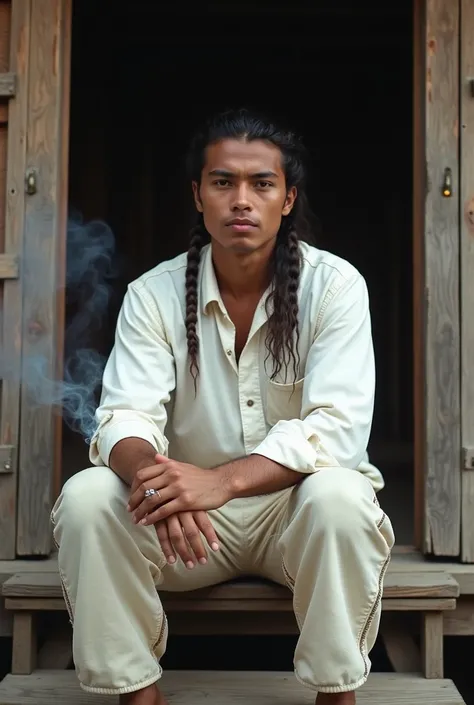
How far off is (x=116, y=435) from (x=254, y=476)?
373 mm

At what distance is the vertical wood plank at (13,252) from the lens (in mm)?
2846

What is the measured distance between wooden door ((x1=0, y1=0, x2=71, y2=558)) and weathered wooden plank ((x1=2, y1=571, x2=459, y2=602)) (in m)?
0.32

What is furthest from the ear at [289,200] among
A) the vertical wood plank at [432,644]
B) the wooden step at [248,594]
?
the vertical wood plank at [432,644]

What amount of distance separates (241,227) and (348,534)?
93cm

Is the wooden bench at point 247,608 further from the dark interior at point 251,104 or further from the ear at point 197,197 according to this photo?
the dark interior at point 251,104

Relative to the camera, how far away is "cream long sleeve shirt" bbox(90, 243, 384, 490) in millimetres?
2271

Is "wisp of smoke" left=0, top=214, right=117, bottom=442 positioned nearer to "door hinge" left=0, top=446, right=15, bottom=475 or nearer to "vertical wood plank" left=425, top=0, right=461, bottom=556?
"door hinge" left=0, top=446, right=15, bottom=475

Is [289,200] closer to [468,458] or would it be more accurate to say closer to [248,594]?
[468,458]

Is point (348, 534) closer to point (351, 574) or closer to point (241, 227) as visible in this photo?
point (351, 574)

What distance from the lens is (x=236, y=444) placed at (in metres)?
2.49

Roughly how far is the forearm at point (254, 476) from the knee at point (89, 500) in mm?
258

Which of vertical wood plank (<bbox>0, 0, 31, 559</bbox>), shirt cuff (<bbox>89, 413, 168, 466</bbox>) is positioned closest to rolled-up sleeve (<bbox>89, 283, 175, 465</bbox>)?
shirt cuff (<bbox>89, 413, 168, 466</bbox>)

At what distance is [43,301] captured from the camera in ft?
9.39

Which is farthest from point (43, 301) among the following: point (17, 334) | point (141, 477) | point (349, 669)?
point (349, 669)
